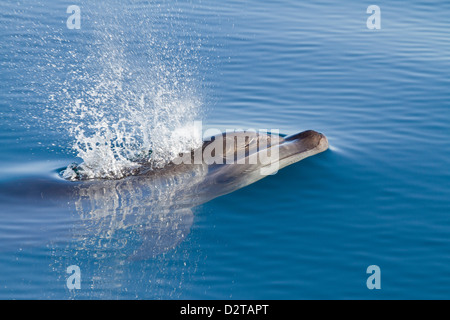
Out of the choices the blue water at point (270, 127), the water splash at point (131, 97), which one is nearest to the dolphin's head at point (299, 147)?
the blue water at point (270, 127)

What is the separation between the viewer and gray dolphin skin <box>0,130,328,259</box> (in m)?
9.86

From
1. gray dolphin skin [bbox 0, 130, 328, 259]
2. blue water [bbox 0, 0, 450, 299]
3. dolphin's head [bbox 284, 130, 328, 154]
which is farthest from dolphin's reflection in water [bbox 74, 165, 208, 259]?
dolphin's head [bbox 284, 130, 328, 154]

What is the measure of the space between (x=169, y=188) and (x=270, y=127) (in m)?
3.83

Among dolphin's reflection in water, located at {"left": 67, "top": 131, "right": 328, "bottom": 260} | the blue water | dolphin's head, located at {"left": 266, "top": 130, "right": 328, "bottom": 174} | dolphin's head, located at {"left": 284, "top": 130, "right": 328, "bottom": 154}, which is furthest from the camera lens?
dolphin's head, located at {"left": 284, "top": 130, "right": 328, "bottom": 154}

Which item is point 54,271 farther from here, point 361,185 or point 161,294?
point 361,185

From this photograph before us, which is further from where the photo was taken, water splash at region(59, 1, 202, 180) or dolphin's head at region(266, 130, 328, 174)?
water splash at region(59, 1, 202, 180)

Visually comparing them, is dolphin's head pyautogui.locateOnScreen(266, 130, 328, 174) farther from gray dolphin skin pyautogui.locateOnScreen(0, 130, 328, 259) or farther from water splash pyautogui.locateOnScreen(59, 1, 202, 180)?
water splash pyautogui.locateOnScreen(59, 1, 202, 180)

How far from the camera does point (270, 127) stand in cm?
1406

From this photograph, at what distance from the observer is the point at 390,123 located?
1425 cm

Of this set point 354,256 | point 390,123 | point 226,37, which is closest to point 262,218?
point 354,256

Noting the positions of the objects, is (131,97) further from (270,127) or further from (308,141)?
(308,141)

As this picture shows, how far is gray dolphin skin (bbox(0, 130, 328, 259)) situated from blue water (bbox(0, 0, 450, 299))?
17 cm

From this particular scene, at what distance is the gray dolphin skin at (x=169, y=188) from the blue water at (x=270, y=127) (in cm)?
17

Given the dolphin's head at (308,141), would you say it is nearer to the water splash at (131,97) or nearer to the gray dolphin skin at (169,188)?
the gray dolphin skin at (169,188)
